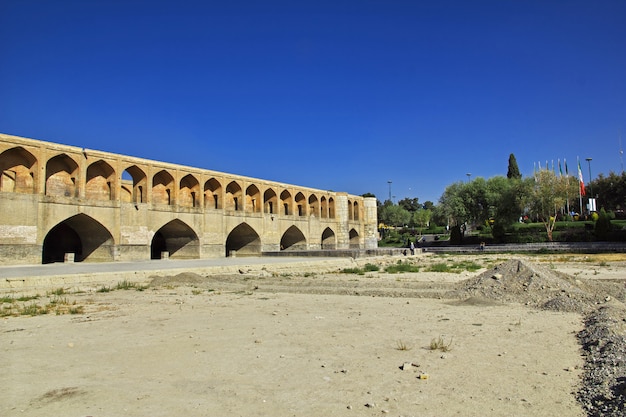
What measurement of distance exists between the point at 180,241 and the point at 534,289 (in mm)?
26368

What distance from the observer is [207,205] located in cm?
3547

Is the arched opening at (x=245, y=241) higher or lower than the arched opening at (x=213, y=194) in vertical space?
lower

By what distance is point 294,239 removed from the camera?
43000 millimetres

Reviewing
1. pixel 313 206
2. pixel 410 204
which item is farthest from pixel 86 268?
pixel 410 204

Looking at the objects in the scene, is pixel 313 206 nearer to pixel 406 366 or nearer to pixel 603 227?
pixel 603 227

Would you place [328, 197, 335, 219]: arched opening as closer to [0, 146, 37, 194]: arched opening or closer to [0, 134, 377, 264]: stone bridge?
[0, 134, 377, 264]: stone bridge

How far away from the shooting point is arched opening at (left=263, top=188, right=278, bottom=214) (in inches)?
1582

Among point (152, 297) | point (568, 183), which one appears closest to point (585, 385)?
point (152, 297)

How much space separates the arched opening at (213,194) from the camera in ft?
114

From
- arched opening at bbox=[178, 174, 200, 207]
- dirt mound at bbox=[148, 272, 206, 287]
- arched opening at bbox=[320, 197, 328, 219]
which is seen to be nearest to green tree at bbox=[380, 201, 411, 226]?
arched opening at bbox=[320, 197, 328, 219]

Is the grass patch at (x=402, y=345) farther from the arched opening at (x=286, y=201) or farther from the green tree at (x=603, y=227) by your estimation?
the arched opening at (x=286, y=201)

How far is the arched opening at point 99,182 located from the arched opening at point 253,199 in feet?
41.2

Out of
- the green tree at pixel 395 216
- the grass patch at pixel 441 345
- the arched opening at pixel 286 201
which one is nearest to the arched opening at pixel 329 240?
the arched opening at pixel 286 201

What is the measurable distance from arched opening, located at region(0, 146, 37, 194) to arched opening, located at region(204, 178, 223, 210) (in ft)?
40.8
